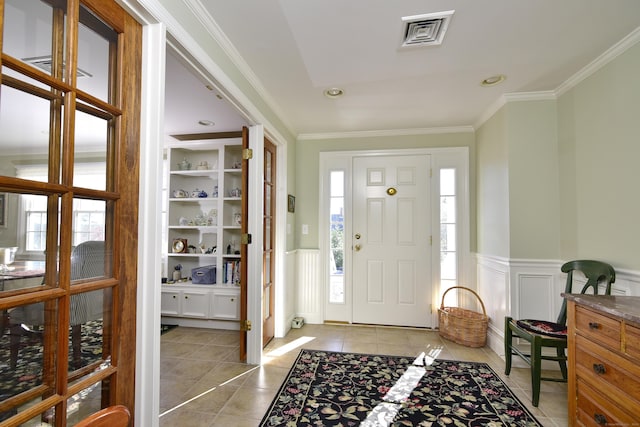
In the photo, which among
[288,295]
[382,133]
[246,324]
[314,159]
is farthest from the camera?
[314,159]

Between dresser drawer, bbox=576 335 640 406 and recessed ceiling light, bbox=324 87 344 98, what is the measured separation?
2.38 meters

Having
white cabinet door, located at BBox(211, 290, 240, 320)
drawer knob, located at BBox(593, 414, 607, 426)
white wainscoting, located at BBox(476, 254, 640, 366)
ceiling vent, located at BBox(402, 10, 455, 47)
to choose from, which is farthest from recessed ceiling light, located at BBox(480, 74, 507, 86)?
white cabinet door, located at BBox(211, 290, 240, 320)

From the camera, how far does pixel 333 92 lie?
260 cm

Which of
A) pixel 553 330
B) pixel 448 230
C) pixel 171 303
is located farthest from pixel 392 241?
pixel 171 303

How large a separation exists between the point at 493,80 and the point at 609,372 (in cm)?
211

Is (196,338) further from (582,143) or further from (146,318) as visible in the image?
(582,143)

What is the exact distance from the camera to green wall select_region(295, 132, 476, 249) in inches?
141

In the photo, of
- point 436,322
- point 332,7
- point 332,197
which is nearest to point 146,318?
point 332,7

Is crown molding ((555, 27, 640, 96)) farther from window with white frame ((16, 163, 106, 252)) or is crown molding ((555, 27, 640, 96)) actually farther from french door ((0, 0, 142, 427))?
window with white frame ((16, 163, 106, 252))

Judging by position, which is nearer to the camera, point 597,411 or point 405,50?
point 597,411

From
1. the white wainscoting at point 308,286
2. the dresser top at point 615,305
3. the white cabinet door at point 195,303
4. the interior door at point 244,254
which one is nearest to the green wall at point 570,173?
the dresser top at point 615,305

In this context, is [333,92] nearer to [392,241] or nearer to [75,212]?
[392,241]

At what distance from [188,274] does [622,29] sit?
4.61m

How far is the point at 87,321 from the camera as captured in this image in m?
1.06
